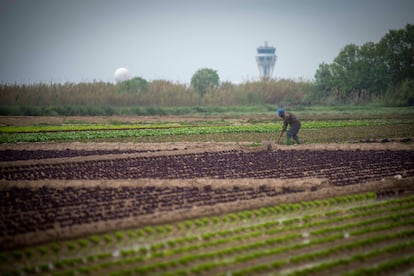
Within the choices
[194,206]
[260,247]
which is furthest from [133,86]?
[260,247]

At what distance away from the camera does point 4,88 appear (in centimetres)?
3872

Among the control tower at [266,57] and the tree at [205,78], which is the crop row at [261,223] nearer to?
the tree at [205,78]

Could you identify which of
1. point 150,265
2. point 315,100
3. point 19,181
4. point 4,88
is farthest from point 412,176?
point 315,100

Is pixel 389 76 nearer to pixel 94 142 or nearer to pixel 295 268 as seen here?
pixel 94 142

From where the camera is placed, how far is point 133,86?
48.3m

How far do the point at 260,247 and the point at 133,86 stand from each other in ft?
132

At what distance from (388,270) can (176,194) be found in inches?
215

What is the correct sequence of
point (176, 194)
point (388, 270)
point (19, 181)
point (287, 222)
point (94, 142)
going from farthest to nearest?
1. point (94, 142)
2. point (19, 181)
3. point (176, 194)
4. point (287, 222)
5. point (388, 270)

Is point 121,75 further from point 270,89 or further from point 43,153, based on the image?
point 43,153

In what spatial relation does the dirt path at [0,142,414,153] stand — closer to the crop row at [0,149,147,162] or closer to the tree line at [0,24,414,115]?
the crop row at [0,149,147,162]

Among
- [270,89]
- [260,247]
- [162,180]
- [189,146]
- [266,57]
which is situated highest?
[266,57]

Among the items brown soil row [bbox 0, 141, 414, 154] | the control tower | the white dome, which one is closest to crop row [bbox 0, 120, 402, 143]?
brown soil row [bbox 0, 141, 414, 154]

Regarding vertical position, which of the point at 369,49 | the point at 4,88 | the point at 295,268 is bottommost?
the point at 295,268

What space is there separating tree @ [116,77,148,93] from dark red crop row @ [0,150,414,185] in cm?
2955
